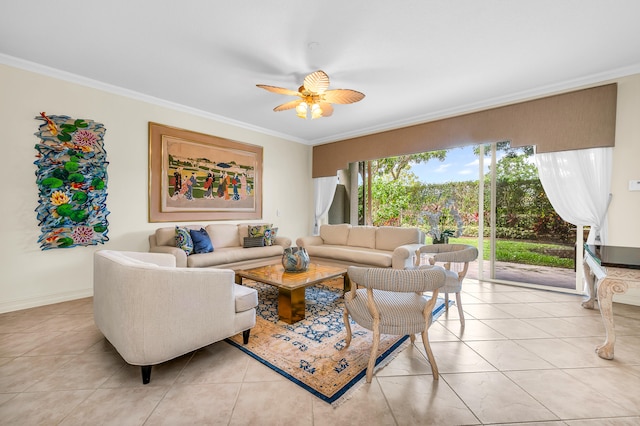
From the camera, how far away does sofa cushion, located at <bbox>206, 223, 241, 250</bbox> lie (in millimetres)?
4363

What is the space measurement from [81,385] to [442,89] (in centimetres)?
461

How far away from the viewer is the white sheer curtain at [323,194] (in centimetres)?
598

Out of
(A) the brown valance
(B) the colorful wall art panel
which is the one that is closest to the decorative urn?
(B) the colorful wall art panel

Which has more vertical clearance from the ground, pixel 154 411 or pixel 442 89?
pixel 442 89

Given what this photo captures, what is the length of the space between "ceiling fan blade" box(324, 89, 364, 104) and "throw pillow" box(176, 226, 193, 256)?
2.67 m

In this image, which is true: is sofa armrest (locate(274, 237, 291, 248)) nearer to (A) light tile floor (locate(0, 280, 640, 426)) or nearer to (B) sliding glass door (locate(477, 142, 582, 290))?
(A) light tile floor (locate(0, 280, 640, 426))

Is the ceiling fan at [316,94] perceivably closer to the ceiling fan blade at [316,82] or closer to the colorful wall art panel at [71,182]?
the ceiling fan blade at [316,82]

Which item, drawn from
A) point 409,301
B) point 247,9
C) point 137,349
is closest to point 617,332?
point 409,301

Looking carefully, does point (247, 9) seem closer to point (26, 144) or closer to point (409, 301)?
point (409, 301)

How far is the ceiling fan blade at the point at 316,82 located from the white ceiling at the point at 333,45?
31 cm

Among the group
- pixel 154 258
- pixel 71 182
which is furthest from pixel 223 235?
pixel 71 182

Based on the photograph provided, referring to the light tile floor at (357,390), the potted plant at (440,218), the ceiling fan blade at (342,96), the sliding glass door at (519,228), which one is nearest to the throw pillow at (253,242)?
the light tile floor at (357,390)

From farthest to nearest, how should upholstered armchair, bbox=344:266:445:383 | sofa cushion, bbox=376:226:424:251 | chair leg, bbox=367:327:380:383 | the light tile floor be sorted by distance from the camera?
sofa cushion, bbox=376:226:424:251 → chair leg, bbox=367:327:380:383 → upholstered armchair, bbox=344:266:445:383 → the light tile floor

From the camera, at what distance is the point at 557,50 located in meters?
2.64
